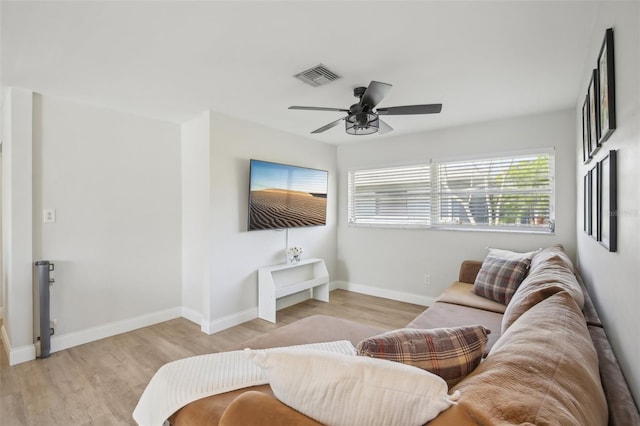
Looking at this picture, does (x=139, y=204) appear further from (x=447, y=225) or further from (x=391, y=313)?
(x=447, y=225)

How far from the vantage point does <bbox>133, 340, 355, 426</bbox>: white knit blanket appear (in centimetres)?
116

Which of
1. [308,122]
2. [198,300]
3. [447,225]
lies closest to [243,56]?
[308,122]

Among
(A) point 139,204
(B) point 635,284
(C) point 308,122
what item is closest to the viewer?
(B) point 635,284

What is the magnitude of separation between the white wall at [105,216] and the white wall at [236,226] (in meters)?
0.74

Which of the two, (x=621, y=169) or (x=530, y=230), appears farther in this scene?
(x=530, y=230)

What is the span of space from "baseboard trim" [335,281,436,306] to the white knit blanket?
3.32m

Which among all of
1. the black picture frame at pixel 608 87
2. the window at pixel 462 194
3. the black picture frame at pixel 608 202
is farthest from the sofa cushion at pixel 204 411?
the window at pixel 462 194

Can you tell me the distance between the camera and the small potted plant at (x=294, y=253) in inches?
165

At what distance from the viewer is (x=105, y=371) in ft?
8.27

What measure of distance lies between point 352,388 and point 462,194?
12.1ft

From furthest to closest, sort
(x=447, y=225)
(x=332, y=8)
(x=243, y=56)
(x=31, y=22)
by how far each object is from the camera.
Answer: (x=447, y=225), (x=243, y=56), (x=31, y=22), (x=332, y=8)

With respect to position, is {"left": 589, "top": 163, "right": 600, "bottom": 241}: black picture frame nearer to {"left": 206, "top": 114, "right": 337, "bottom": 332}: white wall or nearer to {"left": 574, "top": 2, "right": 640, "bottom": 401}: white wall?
{"left": 574, "top": 2, "right": 640, "bottom": 401}: white wall

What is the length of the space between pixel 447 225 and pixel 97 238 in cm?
405

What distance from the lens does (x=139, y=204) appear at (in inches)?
136
